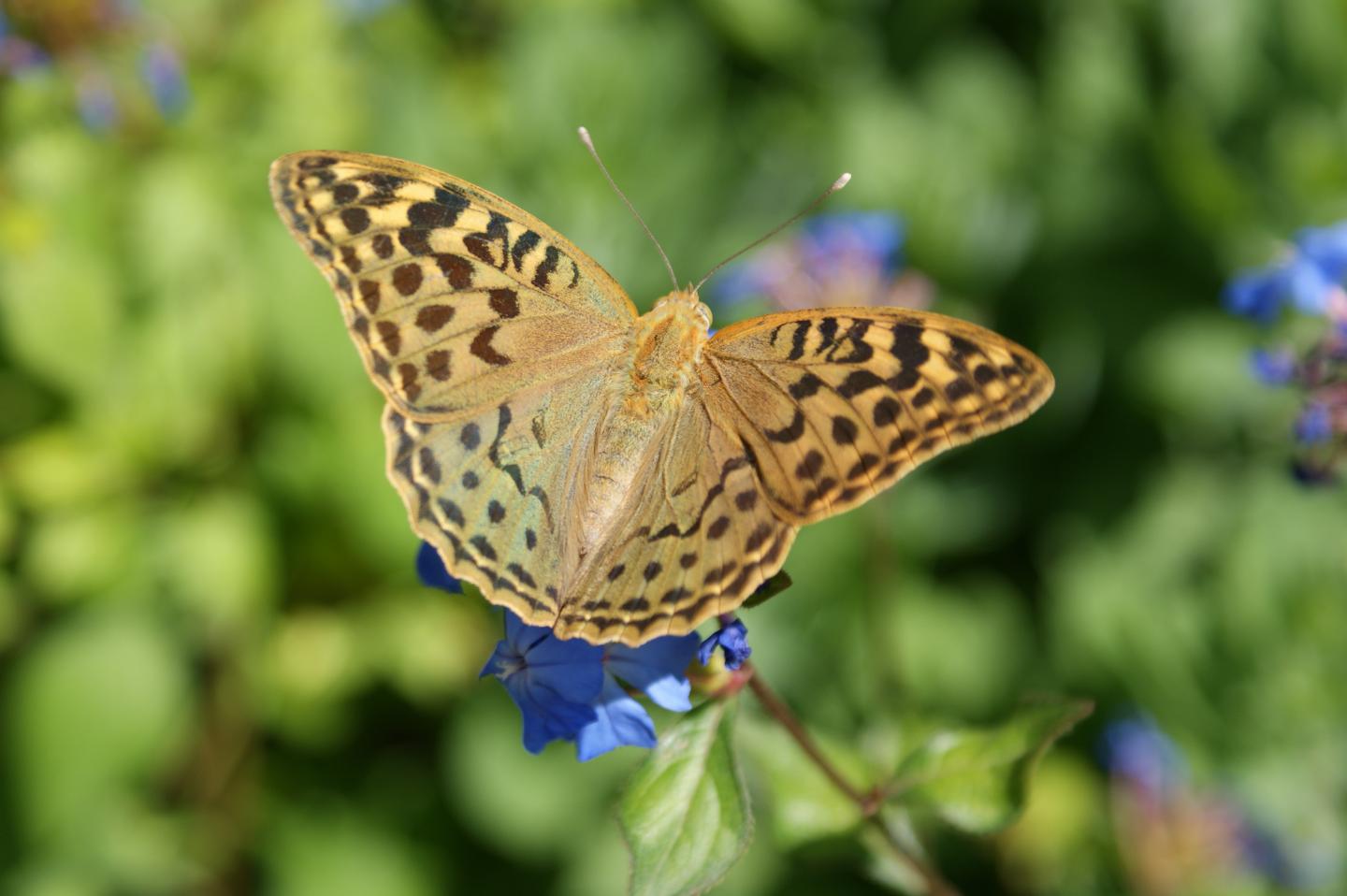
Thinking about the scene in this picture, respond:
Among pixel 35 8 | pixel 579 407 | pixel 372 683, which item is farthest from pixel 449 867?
pixel 35 8

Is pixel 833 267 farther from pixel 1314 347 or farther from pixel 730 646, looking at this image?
pixel 730 646

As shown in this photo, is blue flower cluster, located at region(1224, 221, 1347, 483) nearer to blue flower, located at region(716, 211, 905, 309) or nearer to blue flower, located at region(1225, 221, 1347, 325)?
blue flower, located at region(1225, 221, 1347, 325)

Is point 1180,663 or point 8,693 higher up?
point 8,693

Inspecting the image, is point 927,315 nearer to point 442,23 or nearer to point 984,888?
point 984,888

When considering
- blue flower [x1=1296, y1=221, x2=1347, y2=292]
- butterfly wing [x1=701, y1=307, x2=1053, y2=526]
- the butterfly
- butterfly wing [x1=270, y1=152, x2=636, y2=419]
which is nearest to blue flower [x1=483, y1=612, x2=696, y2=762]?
the butterfly

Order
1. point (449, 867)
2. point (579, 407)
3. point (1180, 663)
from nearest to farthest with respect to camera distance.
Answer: point (579, 407)
point (1180, 663)
point (449, 867)
